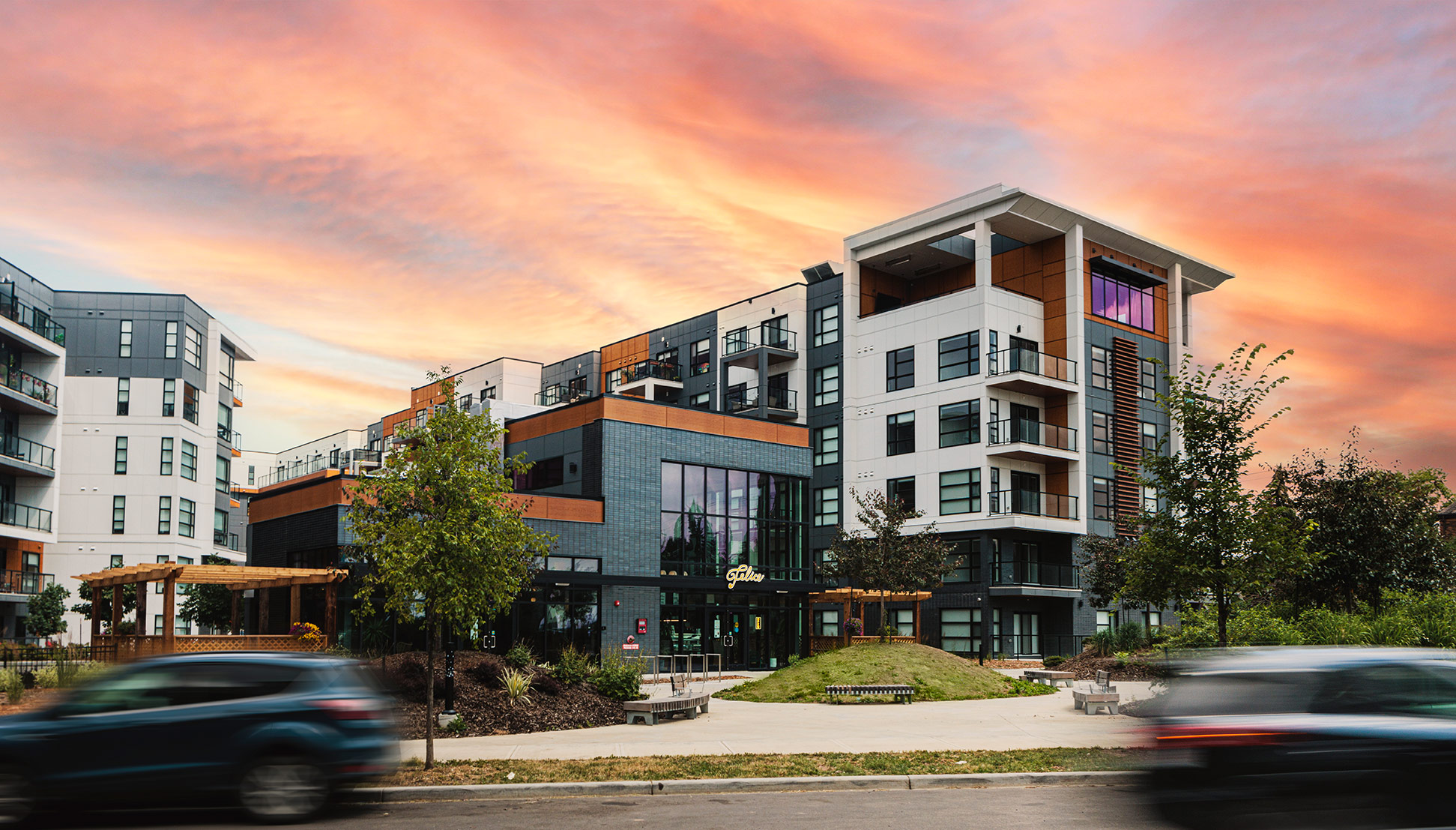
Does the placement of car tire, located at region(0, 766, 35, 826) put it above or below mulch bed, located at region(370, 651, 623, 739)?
above

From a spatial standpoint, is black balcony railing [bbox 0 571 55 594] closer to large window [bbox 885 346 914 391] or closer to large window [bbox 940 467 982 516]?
large window [bbox 885 346 914 391]

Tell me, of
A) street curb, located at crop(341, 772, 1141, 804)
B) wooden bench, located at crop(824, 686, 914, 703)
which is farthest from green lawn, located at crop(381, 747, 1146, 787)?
wooden bench, located at crop(824, 686, 914, 703)

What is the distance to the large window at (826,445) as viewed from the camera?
58781mm

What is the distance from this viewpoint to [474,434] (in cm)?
1588

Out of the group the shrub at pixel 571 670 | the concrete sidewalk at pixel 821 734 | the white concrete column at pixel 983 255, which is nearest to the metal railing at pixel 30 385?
the shrub at pixel 571 670

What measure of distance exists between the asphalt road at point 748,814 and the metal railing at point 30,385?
5009cm

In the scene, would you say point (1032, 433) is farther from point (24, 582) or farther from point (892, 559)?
point (24, 582)

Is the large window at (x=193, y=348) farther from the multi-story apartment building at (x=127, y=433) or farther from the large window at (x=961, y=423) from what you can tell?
the large window at (x=961, y=423)

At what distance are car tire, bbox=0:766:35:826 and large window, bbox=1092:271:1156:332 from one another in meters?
52.3

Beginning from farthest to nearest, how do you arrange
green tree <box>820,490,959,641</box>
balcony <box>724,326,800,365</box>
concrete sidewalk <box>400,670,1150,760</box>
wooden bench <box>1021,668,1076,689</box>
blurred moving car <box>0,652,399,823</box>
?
balcony <box>724,326,800,365</box> < green tree <box>820,490,959,641</box> < wooden bench <box>1021,668,1076,689</box> < concrete sidewalk <box>400,670,1150,760</box> < blurred moving car <box>0,652,399,823</box>

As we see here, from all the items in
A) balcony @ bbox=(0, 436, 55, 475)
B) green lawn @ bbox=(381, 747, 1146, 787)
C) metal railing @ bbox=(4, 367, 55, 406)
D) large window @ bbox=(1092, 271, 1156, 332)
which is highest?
large window @ bbox=(1092, 271, 1156, 332)

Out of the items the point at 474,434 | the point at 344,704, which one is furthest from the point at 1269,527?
the point at 344,704

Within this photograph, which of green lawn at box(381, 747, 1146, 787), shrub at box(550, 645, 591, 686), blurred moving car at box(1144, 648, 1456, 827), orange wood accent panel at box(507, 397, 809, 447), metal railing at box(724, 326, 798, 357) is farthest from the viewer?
metal railing at box(724, 326, 798, 357)

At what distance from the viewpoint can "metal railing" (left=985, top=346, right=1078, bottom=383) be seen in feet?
169
